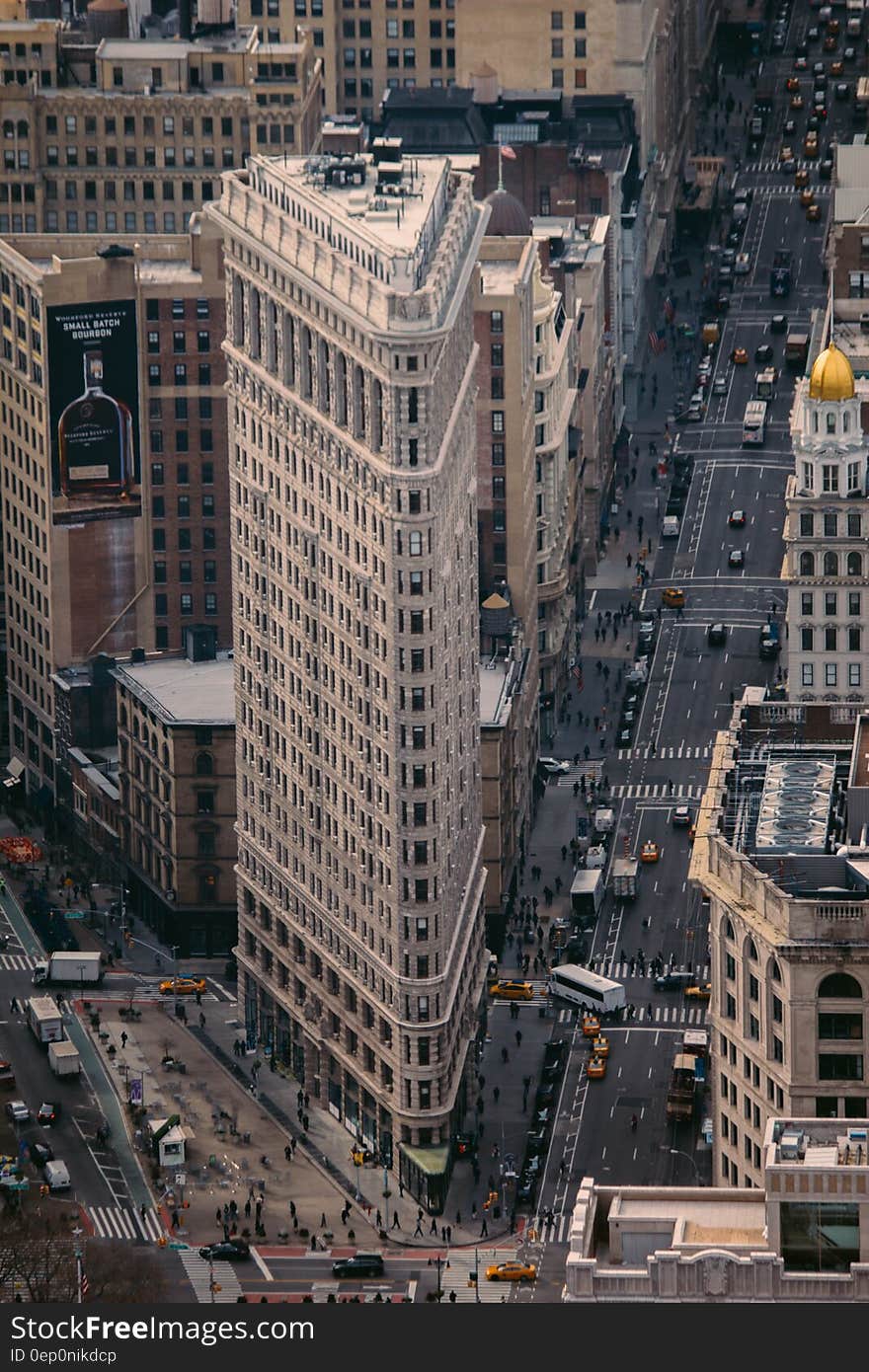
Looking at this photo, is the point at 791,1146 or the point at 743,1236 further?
the point at 791,1146

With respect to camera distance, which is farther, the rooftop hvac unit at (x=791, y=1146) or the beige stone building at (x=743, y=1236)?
the rooftop hvac unit at (x=791, y=1146)

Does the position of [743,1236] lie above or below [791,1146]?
below

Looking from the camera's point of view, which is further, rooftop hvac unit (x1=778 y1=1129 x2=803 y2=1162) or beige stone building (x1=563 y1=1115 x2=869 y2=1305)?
rooftop hvac unit (x1=778 y1=1129 x2=803 y2=1162)

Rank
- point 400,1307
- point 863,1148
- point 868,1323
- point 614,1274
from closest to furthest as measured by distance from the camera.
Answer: point 868,1323
point 400,1307
point 614,1274
point 863,1148

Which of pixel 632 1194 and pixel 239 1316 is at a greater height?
pixel 239 1316

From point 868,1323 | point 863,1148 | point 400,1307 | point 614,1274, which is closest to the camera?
point 868,1323

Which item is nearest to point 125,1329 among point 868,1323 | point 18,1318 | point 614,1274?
point 18,1318

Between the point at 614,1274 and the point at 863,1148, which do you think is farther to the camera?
the point at 863,1148

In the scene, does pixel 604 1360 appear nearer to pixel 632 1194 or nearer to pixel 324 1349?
pixel 324 1349
